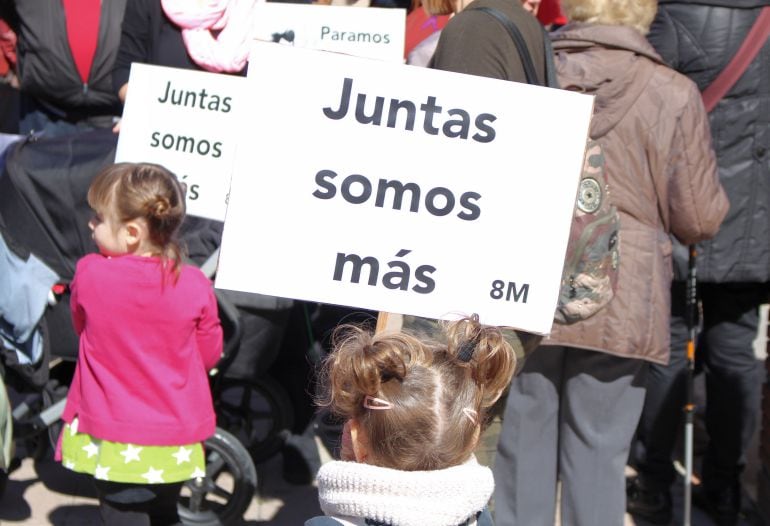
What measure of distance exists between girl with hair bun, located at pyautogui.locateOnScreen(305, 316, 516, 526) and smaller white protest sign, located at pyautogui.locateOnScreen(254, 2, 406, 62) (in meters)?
2.88

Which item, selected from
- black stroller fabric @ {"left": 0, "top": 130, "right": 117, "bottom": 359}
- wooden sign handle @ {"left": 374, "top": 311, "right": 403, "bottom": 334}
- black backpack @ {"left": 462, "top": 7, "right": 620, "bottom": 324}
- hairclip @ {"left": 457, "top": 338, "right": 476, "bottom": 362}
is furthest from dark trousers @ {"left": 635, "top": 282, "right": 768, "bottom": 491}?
hairclip @ {"left": 457, "top": 338, "right": 476, "bottom": 362}

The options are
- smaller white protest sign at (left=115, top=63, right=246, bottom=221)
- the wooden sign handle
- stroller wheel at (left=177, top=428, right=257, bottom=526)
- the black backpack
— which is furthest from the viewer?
stroller wheel at (left=177, top=428, right=257, bottom=526)

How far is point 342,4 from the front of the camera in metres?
5.71

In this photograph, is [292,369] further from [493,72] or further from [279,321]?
[493,72]

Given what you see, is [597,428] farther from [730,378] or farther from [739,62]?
[739,62]

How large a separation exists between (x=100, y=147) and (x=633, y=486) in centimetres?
239

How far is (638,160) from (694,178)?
194 mm

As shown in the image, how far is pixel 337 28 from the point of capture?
503 cm

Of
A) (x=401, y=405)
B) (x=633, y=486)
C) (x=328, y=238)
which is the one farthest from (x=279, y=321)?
(x=401, y=405)

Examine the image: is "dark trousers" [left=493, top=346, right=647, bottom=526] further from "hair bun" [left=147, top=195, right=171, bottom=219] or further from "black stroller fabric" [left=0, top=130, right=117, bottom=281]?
"black stroller fabric" [left=0, top=130, right=117, bottom=281]

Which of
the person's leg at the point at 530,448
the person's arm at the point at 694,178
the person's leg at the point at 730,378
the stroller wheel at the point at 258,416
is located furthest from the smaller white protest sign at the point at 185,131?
the person's leg at the point at 730,378

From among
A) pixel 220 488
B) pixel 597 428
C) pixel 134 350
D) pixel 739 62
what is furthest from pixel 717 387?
pixel 134 350

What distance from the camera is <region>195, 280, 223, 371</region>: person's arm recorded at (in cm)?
376

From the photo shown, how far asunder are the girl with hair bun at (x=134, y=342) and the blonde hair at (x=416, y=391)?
4.88 feet
